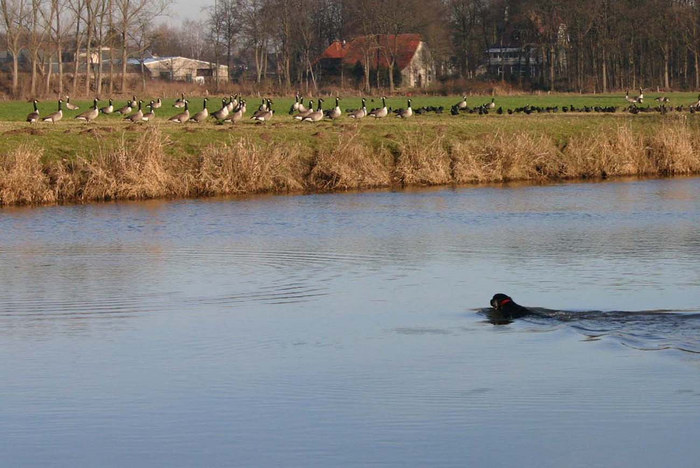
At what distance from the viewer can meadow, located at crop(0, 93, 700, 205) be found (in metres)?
28.4

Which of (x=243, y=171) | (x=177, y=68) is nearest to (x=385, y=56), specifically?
(x=177, y=68)

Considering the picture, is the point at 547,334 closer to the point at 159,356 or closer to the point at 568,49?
the point at 159,356

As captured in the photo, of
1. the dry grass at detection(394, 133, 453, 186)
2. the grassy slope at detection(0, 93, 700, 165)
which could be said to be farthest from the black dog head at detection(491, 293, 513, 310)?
the grassy slope at detection(0, 93, 700, 165)

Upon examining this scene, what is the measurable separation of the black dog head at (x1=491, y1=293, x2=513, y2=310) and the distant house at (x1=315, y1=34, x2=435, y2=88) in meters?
90.4

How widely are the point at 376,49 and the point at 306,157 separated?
250 ft

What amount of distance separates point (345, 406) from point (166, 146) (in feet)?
71.2

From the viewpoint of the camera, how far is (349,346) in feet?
40.6

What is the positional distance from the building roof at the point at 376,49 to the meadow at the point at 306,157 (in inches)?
2663

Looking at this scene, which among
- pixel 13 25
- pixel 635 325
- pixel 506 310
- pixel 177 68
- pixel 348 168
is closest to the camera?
pixel 635 325

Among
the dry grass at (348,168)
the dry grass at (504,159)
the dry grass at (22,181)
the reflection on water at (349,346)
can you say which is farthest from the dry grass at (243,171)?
the reflection on water at (349,346)

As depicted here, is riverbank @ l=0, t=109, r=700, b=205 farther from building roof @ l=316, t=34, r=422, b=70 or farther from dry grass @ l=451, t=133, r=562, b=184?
building roof @ l=316, t=34, r=422, b=70

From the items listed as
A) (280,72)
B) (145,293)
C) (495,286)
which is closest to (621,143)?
(495,286)

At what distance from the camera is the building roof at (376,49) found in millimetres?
104125

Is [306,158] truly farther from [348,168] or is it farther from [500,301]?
[500,301]
